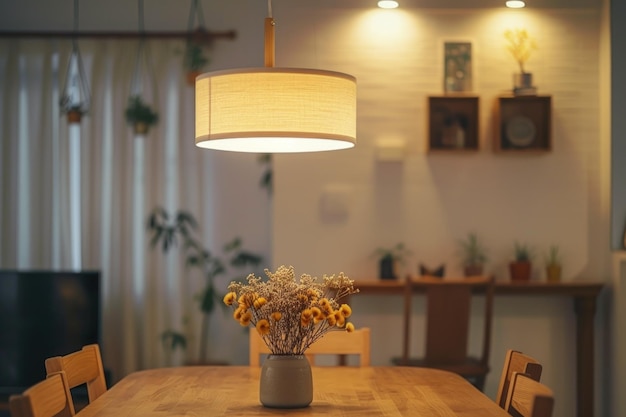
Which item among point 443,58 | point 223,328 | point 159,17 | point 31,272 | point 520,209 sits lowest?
point 223,328

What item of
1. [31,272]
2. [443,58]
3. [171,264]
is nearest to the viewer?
[443,58]

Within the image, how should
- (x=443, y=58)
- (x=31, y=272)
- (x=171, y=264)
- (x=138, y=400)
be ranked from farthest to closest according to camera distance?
(x=171, y=264), (x=31, y=272), (x=443, y=58), (x=138, y=400)

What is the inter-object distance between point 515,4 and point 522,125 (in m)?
0.72

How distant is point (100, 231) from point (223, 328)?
1076 mm

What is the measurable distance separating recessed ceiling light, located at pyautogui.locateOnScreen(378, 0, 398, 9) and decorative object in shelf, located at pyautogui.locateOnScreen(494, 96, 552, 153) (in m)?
0.83

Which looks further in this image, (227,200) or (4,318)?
(227,200)

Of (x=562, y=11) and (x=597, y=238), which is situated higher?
(x=562, y=11)

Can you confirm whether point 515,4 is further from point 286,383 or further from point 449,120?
point 286,383

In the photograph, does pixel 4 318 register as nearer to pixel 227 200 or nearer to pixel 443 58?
pixel 227 200

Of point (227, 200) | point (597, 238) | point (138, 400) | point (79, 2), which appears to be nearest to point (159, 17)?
point (79, 2)

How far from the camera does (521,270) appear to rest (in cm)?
539

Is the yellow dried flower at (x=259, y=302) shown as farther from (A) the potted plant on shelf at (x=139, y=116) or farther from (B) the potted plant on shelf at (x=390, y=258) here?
(A) the potted plant on shelf at (x=139, y=116)

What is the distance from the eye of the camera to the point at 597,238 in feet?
18.2

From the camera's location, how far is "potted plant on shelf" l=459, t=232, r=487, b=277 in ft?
17.8
